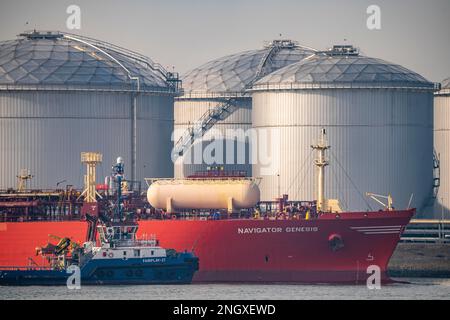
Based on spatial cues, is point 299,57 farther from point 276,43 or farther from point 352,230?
point 352,230

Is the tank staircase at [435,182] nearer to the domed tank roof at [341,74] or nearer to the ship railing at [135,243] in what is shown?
the domed tank roof at [341,74]

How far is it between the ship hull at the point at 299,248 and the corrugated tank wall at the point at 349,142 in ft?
51.6

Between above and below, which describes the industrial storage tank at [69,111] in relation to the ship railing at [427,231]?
above

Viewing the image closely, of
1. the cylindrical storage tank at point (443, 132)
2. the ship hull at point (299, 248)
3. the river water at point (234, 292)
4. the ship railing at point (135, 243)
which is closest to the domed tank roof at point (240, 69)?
the cylindrical storage tank at point (443, 132)

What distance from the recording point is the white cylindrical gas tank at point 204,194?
382ft

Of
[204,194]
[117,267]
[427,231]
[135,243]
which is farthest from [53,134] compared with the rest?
[427,231]

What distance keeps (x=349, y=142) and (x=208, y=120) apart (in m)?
15.8

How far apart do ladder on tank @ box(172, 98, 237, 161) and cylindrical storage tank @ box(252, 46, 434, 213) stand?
351 inches

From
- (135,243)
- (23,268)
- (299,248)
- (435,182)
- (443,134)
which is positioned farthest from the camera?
(443,134)

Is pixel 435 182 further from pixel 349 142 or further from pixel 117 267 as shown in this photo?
pixel 117 267

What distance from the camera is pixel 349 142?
130500 millimetres

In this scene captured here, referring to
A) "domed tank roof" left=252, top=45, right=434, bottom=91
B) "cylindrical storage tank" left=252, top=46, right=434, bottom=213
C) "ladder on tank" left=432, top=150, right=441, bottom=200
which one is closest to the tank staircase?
"ladder on tank" left=432, top=150, right=441, bottom=200

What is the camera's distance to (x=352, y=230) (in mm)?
113062

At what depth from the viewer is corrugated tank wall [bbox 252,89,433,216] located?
427 ft
